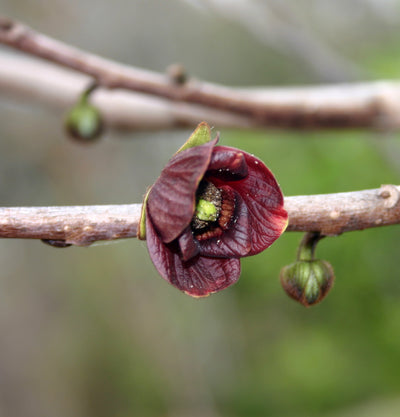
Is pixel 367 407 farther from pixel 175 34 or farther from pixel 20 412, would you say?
pixel 175 34

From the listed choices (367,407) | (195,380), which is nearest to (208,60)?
(195,380)

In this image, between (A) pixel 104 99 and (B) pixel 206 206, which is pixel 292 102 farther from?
(B) pixel 206 206

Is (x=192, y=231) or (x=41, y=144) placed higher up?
(x=41, y=144)

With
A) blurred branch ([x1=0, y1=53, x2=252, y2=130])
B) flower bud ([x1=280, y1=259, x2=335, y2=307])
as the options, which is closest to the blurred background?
blurred branch ([x1=0, y1=53, x2=252, y2=130])

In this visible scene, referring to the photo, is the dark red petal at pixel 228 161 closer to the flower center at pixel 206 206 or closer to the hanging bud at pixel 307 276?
the flower center at pixel 206 206

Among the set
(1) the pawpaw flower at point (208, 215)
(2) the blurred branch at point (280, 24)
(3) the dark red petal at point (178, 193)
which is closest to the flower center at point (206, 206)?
(1) the pawpaw flower at point (208, 215)

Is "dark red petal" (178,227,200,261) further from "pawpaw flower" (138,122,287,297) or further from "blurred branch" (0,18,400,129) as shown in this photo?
"blurred branch" (0,18,400,129)
